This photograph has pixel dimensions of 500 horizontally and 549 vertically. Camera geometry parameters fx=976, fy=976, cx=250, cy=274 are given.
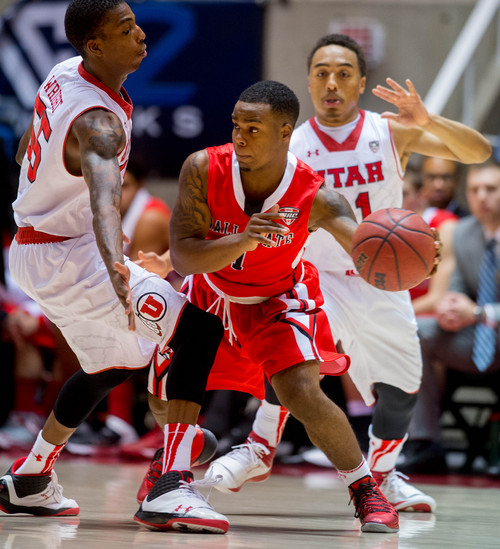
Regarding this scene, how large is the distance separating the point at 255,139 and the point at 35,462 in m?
1.61

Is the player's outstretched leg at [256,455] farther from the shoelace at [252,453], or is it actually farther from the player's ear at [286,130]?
the player's ear at [286,130]

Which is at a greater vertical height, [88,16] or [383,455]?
[88,16]

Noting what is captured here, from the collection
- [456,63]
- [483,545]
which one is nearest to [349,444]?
[483,545]

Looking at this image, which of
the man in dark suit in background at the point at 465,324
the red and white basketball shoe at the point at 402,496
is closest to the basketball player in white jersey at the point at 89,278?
the red and white basketball shoe at the point at 402,496

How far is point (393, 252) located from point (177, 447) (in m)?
1.12

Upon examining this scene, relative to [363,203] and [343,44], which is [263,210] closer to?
[363,203]

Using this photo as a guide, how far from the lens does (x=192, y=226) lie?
3.83 metres

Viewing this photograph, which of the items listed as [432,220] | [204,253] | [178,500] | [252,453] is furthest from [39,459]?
[432,220]

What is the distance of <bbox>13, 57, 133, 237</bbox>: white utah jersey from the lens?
3.77 meters

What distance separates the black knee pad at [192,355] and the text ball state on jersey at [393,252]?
2.15ft

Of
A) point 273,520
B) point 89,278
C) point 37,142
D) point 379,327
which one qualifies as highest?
point 37,142

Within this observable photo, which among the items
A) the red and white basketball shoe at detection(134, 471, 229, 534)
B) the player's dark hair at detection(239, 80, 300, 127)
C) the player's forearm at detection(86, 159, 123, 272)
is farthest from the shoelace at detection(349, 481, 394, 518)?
the player's dark hair at detection(239, 80, 300, 127)

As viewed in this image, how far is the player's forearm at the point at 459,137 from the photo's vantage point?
4.70 metres

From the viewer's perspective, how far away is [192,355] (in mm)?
3775
